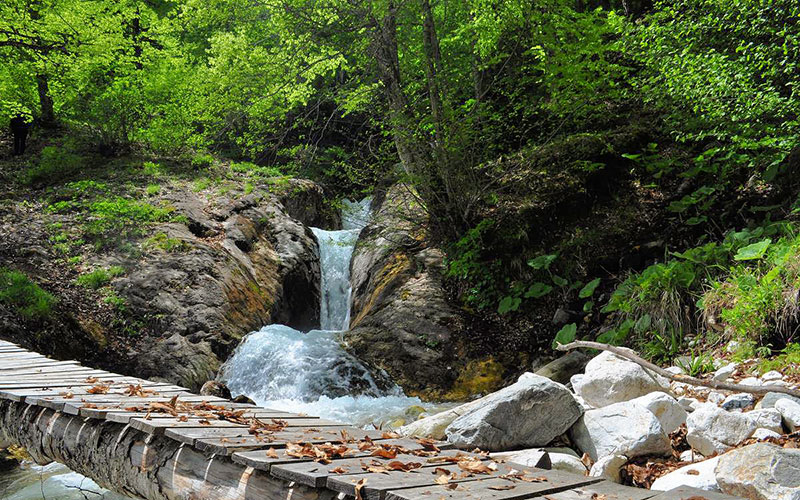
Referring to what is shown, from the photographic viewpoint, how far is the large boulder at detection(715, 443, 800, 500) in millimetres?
2578

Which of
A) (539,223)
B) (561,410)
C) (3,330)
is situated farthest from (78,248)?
(561,410)

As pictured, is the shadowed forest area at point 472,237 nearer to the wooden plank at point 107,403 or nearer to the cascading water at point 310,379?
the cascading water at point 310,379

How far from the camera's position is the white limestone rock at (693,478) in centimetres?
310

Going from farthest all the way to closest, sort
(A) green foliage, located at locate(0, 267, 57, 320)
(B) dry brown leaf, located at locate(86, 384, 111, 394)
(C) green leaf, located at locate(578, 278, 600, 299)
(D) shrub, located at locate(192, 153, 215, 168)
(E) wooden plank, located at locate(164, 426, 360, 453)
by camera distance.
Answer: (D) shrub, located at locate(192, 153, 215, 168) < (A) green foliage, located at locate(0, 267, 57, 320) < (C) green leaf, located at locate(578, 278, 600, 299) < (B) dry brown leaf, located at locate(86, 384, 111, 394) < (E) wooden plank, located at locate(164, 426, 360, 453)

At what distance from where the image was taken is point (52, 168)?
43.7ft

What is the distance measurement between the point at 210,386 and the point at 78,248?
4838 millimetres

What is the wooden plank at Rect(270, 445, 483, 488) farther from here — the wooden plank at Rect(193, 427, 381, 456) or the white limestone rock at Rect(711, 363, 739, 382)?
the white limestone rock at Rect(711, 363, 739, 382)

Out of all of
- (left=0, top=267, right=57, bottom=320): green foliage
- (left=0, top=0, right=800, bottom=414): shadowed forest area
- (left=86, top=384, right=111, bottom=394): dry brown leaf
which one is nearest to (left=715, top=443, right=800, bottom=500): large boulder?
(left=0, top=0, right=800, bottom=414): shadowed forest area

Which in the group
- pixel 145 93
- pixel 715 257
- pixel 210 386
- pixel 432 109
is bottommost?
pixel 210 386

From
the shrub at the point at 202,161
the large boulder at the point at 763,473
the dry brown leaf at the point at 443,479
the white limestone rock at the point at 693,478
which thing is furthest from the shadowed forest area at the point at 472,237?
the shrub at the point at 202,161

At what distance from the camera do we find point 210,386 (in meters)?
7.27

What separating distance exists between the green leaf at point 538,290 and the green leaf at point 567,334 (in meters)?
0.90

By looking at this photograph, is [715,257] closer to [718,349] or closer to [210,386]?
[718,349]

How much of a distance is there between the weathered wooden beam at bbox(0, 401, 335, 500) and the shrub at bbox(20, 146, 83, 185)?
34.5 ft
